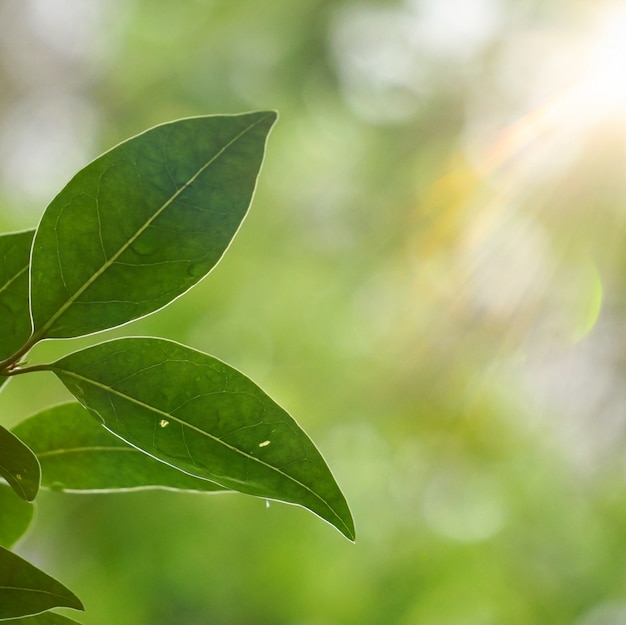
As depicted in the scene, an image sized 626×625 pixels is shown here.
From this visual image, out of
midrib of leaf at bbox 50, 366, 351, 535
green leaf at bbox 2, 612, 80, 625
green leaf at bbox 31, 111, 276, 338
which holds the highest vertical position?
green leaf at bbox 31, 111, 276, 338

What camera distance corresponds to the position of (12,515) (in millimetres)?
449

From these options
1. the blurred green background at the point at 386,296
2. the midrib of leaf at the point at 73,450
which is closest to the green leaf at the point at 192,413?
the midrib of leaf at the point at 73,450

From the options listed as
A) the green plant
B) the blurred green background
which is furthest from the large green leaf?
the blurred green background

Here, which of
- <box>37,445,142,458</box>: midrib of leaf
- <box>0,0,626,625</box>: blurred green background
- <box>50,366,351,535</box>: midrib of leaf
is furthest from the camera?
<box>0,0,626,625</box>: blurred green background

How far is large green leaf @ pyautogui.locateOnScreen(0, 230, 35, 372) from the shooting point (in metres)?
0.38

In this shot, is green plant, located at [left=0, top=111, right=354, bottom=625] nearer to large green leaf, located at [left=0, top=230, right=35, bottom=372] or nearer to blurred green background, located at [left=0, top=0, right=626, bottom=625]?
large green leaf, located at [left=0, top=230, right=35, bottom=372]

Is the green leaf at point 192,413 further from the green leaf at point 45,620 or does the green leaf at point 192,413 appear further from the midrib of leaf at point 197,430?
the green leaf at point 45,620

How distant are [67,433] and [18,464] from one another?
4.4 inches

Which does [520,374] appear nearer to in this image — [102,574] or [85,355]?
[102,574]

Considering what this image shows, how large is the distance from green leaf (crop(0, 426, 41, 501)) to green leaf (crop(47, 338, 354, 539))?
35 millimetres

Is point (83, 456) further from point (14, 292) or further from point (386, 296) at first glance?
point (386, 296)

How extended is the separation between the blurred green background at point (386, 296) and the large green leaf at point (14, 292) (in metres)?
1.99

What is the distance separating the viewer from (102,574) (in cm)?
223

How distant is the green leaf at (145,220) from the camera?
318mm
